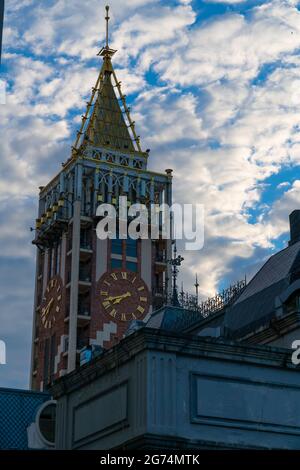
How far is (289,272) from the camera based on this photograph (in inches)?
1725

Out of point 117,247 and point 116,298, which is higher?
point 117,247

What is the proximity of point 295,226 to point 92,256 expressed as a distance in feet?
135

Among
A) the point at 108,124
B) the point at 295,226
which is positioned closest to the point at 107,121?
the point at 108,124

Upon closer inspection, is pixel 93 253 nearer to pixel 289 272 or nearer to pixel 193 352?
pixel 289 272

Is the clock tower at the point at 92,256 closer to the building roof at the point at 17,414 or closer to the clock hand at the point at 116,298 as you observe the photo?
the clock hand at the point at 116,298

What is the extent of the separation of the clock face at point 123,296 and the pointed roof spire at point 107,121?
13235 mm

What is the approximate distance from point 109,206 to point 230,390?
60.6m

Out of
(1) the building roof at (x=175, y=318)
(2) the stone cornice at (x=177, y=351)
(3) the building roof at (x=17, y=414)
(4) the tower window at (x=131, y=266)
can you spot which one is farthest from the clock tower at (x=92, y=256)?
(2) the stone cornice at (x=177, y=351)

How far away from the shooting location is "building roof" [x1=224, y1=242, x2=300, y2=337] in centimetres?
4219

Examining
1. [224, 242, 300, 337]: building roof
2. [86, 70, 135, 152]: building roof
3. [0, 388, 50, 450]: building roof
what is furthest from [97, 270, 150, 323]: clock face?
[0, 388, 50, 450]: building roof

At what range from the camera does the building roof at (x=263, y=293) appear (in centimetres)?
4219

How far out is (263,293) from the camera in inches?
1745

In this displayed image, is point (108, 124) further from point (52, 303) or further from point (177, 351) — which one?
point (177, 351)

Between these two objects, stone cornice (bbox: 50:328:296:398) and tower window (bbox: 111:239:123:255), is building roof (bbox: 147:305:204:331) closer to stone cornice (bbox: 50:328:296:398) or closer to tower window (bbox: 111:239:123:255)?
stone cornice (bbox: 50:328:296:398)
